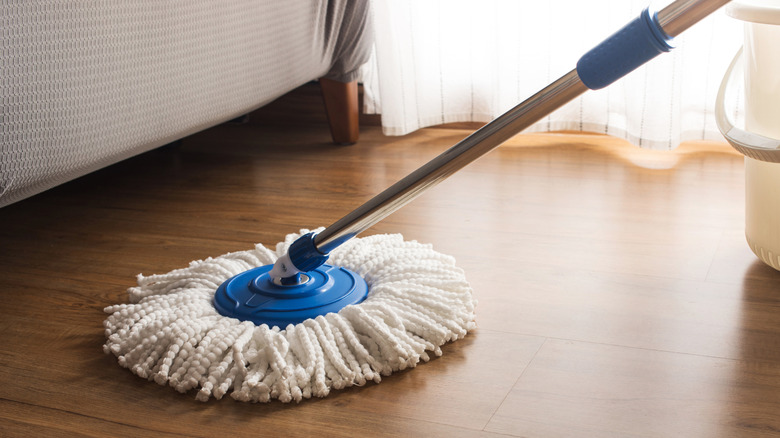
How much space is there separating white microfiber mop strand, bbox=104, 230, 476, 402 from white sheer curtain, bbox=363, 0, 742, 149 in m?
0.80

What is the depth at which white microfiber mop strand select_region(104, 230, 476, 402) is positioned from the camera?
0.82 metres

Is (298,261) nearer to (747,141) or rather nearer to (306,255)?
(306,255)

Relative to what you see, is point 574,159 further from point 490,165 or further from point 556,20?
point 556,20

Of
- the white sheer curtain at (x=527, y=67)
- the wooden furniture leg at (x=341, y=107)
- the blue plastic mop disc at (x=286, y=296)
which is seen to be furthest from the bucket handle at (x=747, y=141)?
the wooden furniture leg at (x=341, y=107)

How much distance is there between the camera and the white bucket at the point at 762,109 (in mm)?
936

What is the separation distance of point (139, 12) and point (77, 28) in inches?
4.9

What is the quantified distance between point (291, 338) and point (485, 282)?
31 centimetres

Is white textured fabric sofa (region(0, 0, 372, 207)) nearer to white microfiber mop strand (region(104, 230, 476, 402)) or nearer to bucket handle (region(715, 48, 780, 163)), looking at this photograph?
white microfiber mop strand (region(104, 230, 476, 402))

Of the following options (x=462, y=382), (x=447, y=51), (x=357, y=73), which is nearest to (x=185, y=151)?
(x=357, y=73)

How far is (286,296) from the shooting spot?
3.07 feet

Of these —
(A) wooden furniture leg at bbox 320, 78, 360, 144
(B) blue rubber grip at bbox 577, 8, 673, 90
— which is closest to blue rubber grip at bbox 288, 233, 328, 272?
(B) blue rubber grip at bbox 577, 8, 673, 90

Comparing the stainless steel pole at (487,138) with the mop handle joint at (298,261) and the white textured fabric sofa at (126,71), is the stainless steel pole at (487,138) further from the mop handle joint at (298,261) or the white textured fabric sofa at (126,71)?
the white textured fabric sofa at (126,71)

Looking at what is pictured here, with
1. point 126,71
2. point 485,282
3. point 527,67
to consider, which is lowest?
point 485,282

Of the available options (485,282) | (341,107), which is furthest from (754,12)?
(341,107)
